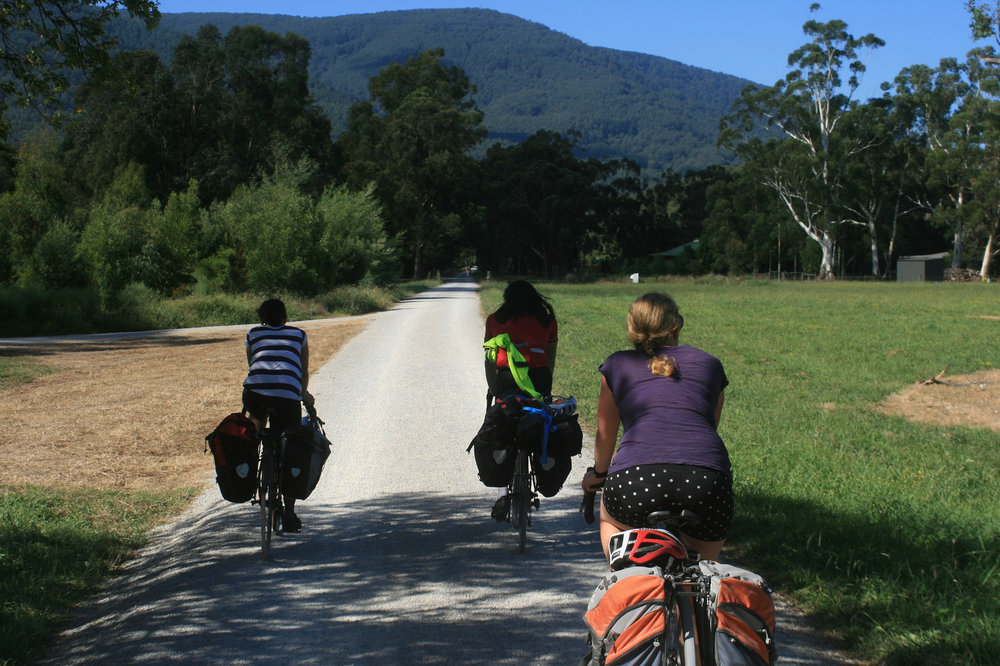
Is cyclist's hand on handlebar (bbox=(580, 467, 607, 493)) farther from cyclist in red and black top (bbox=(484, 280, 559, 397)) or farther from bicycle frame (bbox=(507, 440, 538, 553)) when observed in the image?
cyclist in red and black top (bbox=(484, 280, 559, 397))

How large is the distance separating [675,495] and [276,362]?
359 centimetres

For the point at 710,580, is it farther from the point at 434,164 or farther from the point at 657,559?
the point at 434,164

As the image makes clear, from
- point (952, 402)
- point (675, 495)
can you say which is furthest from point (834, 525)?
point (952, 402)

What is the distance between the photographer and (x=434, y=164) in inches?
2756

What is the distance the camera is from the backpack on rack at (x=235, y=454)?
214 inches

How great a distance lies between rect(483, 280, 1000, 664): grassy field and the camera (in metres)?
4.38

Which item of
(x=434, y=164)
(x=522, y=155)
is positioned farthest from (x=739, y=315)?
(x=522, y=155)

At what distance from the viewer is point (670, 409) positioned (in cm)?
322

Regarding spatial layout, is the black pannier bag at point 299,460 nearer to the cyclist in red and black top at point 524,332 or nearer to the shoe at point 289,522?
the shoe at point 289,522

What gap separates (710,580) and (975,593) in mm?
2744

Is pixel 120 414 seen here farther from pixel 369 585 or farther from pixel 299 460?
pixel 369 585

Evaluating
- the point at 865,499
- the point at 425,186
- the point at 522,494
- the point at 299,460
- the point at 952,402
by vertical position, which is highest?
the point at 425,186

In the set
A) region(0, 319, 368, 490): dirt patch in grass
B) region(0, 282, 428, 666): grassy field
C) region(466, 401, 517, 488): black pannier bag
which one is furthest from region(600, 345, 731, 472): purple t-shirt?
region(0, 319, 368, 490): dirt patch in grass

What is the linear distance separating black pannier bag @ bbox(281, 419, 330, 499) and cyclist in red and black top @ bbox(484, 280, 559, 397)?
139 cm
